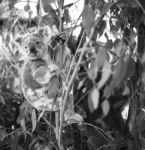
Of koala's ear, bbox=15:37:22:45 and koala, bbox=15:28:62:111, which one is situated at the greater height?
Answer: koala's ear, bbox=15:37:22:45

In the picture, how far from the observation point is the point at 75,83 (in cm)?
121

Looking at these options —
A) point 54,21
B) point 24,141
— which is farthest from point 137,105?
point 24,141

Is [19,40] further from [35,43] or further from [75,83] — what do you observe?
[75,83]

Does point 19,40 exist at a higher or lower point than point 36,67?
higher

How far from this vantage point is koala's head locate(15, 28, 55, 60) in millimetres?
1013

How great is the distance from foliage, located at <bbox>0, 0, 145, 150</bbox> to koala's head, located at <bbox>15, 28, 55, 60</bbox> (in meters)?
0.03

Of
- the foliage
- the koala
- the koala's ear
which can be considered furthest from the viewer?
the koala's ear

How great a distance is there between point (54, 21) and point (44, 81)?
21 cm

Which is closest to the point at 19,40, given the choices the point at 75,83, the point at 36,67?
the point at 36,67

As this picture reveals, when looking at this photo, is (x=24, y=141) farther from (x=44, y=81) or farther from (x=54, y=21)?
(x=54, y=21)

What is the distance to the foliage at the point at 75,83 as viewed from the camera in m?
0.81

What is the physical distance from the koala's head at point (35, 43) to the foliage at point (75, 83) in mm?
33

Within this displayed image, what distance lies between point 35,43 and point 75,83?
267 millimetres

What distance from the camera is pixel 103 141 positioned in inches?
51.2
